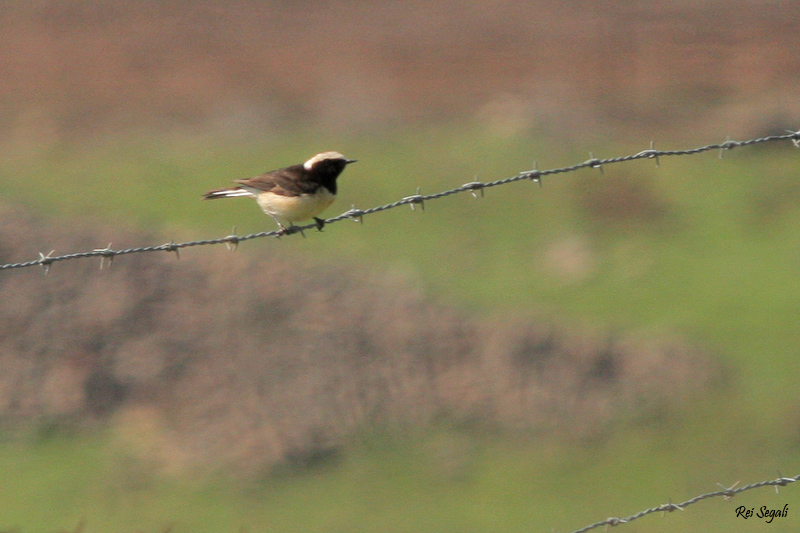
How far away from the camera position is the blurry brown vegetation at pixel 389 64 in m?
28.4

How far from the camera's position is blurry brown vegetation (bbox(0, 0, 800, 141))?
93.0 ft

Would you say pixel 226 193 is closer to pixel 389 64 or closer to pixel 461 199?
pixel 461 199

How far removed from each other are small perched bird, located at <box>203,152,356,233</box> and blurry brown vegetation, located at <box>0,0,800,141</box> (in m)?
16.6

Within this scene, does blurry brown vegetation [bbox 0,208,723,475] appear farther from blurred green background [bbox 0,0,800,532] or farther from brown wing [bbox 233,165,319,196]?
brown wing [bbox 233,165,319,196]

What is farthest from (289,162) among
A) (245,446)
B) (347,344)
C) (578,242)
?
(245,446)

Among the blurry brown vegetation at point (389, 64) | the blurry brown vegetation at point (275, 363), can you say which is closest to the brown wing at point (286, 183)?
the blurry brown vegetation at point (275, 363)

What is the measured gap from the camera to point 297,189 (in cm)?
930

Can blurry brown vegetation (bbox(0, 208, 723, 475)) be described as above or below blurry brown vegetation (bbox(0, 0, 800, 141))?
below

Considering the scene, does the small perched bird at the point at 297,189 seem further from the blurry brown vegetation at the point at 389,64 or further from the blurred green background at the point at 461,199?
the blurry brown vegetation at the point at 389,64

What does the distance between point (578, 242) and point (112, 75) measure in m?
15.6

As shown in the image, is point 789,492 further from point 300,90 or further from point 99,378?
point 300,90

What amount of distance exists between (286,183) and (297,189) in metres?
0.12

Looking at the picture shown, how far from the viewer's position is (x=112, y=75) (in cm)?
3316

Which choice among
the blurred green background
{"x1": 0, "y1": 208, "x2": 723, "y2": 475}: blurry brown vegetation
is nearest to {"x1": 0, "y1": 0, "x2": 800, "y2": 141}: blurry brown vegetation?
the blurred green background
